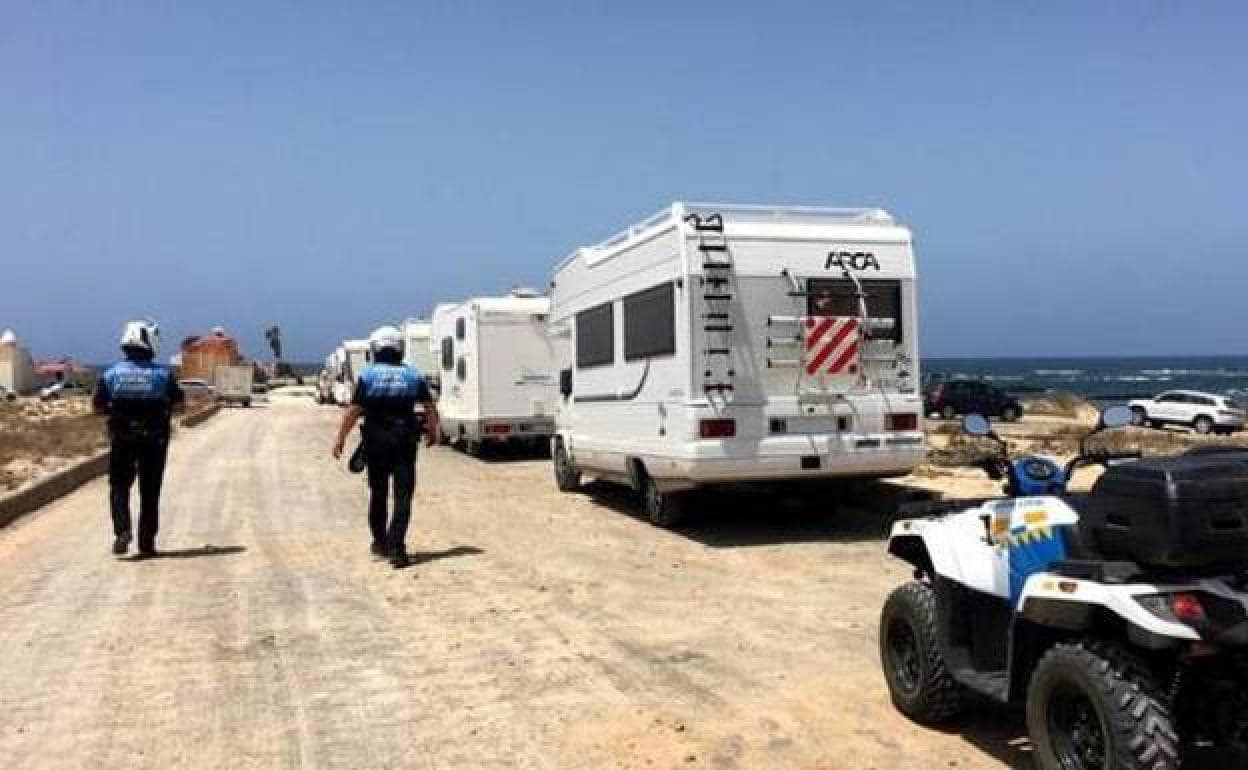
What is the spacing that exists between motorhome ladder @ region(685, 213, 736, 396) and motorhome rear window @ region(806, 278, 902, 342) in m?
0.80

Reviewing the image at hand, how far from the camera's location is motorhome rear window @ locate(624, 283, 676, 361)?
11.7 meters

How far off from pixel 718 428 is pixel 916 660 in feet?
18.5

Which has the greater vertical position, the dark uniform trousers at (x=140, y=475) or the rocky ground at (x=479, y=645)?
the dark uniform trousers at (x=140, y=475)

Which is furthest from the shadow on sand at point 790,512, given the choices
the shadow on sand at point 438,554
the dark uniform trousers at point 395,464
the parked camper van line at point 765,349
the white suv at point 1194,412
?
the white suv at point 1194,412

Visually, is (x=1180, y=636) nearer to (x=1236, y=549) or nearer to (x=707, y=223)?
(x=1236, y=549)

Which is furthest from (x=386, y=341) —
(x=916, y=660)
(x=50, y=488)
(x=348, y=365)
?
(x=348, y=365)

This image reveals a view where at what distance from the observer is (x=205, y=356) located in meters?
61.2

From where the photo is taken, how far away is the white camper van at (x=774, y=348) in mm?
11289

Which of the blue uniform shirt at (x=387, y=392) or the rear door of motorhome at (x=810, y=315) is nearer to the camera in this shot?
the blue uniform shirt at (x=387, y=392)

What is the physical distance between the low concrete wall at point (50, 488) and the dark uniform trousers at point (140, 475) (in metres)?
3.38

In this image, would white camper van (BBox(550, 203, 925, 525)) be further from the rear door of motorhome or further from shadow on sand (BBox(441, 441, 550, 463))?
shadow on sand (BBox(441, 441, 550, 463))

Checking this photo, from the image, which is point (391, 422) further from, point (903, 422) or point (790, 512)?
point (790, 512)

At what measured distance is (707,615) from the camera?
8227 millimetres

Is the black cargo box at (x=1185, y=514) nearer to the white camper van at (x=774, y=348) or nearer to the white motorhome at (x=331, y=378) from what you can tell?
the white camper van at (x=774, y=348)
